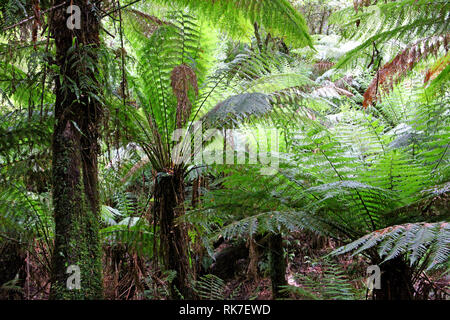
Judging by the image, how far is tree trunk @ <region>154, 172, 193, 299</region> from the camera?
2.01 m

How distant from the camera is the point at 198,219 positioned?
1.68 metres

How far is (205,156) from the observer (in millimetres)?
2139

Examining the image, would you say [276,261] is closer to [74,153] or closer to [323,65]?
Result: [74,153]

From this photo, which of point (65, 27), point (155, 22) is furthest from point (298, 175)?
point (155, 22)

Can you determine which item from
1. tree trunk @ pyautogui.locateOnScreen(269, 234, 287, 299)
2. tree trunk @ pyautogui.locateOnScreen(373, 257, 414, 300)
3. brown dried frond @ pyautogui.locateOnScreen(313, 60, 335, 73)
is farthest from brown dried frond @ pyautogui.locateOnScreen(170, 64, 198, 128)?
brown dried frond @ pyautogui.locateOnScreen(313, 60, 335, 73)

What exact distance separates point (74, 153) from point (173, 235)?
2.67 feet

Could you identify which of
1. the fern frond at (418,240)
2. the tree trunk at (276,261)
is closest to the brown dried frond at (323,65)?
the tree trunk at (276,261)

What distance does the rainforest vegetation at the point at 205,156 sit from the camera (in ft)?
4.70

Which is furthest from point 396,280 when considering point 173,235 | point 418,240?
point 173,235

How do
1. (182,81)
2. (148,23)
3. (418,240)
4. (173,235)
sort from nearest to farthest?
(418,240), (182,81), (173,235), (148,23)

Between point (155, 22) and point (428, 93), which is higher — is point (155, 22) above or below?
above
